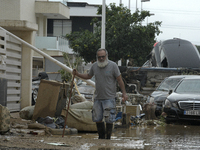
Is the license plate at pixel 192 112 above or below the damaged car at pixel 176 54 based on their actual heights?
below

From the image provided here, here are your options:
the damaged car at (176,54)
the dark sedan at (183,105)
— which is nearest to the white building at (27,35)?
the dark sedan at (183,105)

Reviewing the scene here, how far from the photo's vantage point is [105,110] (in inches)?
317

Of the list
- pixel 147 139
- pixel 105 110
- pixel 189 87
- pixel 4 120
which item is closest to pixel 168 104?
pixel 189 87

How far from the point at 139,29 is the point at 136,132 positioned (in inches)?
956

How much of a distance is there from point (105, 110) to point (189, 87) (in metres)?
6.47

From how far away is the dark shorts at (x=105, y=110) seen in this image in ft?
26.4

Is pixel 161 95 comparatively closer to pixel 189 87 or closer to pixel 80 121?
pixel 189 87

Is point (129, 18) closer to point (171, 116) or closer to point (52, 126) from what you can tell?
point (171, 116)

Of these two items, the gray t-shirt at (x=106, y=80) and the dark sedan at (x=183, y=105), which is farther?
the dark sedan at (x=183, y=105)

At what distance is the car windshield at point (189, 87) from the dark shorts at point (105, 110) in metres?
5.93

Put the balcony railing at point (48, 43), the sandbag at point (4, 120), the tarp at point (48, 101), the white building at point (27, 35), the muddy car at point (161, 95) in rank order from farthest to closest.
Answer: the balcony railing at point (48, 43) < the muddy car at point (161, 95) < the white building at point (27, 35) < the tarp at point (48, 101) < the sandbag at point (4, 120)

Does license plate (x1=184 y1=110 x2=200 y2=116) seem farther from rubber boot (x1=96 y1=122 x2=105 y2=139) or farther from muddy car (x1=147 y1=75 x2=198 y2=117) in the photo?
rubber boot (x1=96 y1=122 x2=105 y2=139)

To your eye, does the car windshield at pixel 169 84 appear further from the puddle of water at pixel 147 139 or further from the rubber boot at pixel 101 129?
the rubber boot at pixel 101 129

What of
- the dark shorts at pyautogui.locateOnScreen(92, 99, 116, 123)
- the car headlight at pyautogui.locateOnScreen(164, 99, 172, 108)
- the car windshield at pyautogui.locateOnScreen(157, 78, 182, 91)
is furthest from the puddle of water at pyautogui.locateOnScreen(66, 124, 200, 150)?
the car windshield at pyautogui.locateOnScreen(157, 78, 182, 91)
